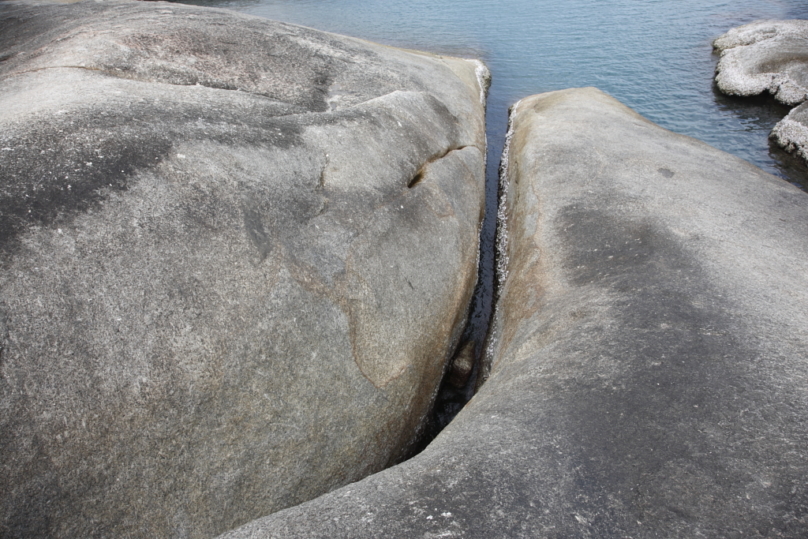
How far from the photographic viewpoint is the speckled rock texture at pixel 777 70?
13398 mm

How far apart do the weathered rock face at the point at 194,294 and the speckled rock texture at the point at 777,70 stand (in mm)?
11823

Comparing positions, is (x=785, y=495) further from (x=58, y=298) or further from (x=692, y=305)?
(x=58, y=298)

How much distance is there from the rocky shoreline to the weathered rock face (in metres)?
0.02

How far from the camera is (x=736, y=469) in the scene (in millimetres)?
3377

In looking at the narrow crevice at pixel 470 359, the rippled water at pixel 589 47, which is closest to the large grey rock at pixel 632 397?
the narrow crevice at pixel 470 359

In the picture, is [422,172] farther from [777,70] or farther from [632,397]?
[777,70]

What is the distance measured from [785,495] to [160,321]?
493 centimetres

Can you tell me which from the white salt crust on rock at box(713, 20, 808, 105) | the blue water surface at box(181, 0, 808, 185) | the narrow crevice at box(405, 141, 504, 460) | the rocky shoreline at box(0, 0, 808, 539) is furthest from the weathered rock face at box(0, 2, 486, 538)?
the white salt crust on rock at box(713, 20, 808, 105)

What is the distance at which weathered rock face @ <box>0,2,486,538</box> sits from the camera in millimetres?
3848

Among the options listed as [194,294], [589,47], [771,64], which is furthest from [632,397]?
[589,47]

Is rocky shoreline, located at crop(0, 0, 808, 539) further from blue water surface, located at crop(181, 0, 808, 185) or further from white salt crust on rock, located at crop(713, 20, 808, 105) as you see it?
white salt crust on rock, located at crop(713, 20, 808, 105)

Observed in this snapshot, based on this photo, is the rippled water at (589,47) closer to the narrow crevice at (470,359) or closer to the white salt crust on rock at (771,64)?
the narrow crevice at (470,359)

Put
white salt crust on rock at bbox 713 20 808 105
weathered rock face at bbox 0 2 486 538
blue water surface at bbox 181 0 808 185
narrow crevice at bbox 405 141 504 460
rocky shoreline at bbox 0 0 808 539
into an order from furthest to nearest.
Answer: white salt crust on rock at bbox 713 20 808 105, blue water surface at bbox 181 0 808 185, narrow crevice at bbox 405 141 504 460, weathered rock face at bbox 0 2 486 538, rocky shoreline at bbox 0 0 808 539

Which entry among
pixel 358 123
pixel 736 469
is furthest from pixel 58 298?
pixel 736 469
